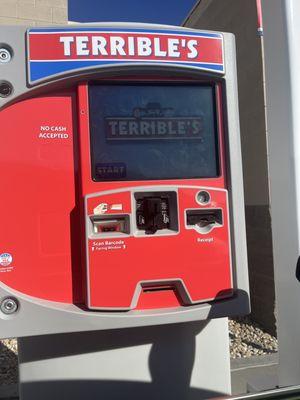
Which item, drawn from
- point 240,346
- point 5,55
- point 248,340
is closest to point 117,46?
point 5,55

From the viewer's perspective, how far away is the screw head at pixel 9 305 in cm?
185

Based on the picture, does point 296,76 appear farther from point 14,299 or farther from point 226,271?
point 14,299

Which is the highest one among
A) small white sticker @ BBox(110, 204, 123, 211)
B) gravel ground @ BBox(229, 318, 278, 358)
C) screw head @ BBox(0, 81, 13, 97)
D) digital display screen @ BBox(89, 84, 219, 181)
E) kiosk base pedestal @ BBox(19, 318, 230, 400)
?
screw head @ BBox(0, 81, 13, 97)

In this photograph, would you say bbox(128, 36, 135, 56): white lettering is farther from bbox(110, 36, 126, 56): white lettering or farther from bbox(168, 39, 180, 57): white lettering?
bbox(168, 39, 180, 57): white lettering

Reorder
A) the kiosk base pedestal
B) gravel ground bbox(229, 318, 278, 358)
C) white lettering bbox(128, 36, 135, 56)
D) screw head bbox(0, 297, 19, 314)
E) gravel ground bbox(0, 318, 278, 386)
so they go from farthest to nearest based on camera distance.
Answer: gravel ground bbox(229, 318, 278, 358), gravel ground bbox(0, 318, 278, 386), the kiosk base pedestal, white lettering bbox(128, 36, 135, 56), screw head bbox(0, 297, 19, 314)

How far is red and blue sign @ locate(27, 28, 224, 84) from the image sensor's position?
1.91 m

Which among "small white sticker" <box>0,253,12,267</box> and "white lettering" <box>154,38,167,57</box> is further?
"white lettering" <box>154,38,167,57</box>

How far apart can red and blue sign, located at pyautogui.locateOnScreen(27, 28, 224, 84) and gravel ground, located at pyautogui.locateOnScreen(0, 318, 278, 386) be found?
316 centimetres

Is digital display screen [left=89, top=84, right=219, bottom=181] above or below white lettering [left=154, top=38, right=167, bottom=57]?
below

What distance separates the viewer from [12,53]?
189 cm

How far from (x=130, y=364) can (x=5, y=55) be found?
4.74 feet

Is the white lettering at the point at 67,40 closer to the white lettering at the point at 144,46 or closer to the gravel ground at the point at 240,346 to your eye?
the white lettering at the point at 144,46

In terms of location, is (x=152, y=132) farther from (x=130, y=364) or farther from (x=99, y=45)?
(x=130, y=364)

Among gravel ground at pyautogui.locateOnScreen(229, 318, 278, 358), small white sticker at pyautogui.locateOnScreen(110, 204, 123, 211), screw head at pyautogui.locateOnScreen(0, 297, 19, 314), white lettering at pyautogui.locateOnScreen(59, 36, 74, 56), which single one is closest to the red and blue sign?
white lettering at pyautogui.locateOnScreen(59, 36, 74, 56)
